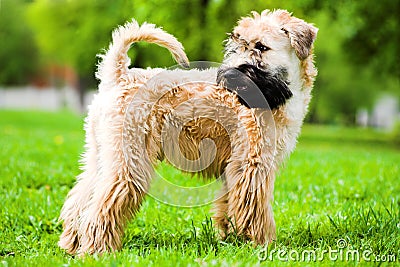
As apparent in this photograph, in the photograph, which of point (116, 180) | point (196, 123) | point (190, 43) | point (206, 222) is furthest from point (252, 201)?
point (190, 43)

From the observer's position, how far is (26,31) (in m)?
31.7

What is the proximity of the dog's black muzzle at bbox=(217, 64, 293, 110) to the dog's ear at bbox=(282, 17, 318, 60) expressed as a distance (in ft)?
0.67

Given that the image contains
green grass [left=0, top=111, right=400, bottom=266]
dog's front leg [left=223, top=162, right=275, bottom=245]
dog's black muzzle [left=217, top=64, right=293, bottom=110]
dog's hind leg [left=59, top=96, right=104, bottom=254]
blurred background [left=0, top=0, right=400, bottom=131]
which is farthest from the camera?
blurred background [left=0, top=0, right=400, bottom=131]

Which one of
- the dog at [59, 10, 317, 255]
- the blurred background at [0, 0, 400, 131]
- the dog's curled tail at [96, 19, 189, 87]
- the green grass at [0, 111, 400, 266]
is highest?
the blurred background at [0, 0, 400, 131]

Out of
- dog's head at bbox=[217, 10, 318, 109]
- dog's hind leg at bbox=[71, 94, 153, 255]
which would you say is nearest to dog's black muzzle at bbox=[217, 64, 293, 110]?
dog's head at bbox=[217, 10, 318, 109]

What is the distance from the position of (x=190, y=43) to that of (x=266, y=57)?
11705 mm

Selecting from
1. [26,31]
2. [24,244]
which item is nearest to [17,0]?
[26,31]

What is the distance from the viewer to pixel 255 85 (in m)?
3.88

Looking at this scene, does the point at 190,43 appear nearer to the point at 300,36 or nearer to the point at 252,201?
the point at 300,36

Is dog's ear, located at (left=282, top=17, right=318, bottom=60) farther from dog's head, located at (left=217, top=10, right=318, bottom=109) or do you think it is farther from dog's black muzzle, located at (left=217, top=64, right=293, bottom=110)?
dog's black muzzle, located at (left=217, top=64, right=293, bottom=110)

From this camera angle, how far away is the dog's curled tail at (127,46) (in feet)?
13.1

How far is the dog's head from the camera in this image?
3.88 metres

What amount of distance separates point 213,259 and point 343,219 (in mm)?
1691

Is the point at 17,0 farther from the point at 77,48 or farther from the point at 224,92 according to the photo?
the point at 224,92
